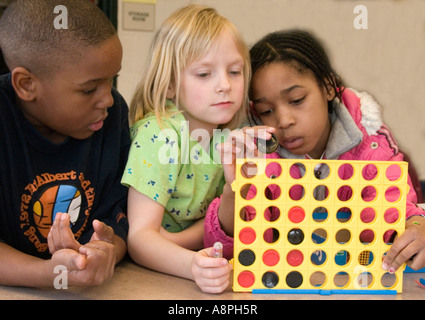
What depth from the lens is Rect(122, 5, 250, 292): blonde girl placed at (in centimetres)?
80

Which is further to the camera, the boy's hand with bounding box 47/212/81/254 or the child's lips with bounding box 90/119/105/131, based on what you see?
the child's lips with bounding box 90/119/105/131

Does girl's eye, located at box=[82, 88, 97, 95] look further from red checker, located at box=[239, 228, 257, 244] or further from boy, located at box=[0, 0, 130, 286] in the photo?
red checker, located at box=[239, 228, 257, 244]

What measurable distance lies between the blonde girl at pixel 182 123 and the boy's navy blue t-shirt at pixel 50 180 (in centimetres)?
5

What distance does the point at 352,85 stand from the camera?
1.15m

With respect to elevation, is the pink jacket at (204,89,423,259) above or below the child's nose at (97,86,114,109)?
below

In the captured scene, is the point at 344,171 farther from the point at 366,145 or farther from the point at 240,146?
the point at 240,146

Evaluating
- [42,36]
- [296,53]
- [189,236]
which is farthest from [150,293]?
[296,53]

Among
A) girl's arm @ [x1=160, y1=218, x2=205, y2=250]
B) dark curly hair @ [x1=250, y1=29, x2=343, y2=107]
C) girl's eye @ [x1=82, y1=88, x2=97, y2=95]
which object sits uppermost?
dark curly hair @ [x1=250, y1=29, x2=343, y2=107]

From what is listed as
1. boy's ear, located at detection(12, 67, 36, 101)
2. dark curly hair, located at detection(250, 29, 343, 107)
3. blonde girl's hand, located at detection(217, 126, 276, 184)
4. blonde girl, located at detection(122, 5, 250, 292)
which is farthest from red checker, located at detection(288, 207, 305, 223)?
boy's ear, located at detection(12, 67, 36, 101)

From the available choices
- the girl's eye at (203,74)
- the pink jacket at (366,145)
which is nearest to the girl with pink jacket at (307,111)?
the pink jacket at (366,145)

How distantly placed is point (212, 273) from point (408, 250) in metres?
0.28

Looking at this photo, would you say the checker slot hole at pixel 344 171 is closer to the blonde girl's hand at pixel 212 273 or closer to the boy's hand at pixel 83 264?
the blonde girl's hand at pixel 212 273

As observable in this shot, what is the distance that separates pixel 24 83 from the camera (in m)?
0.74
